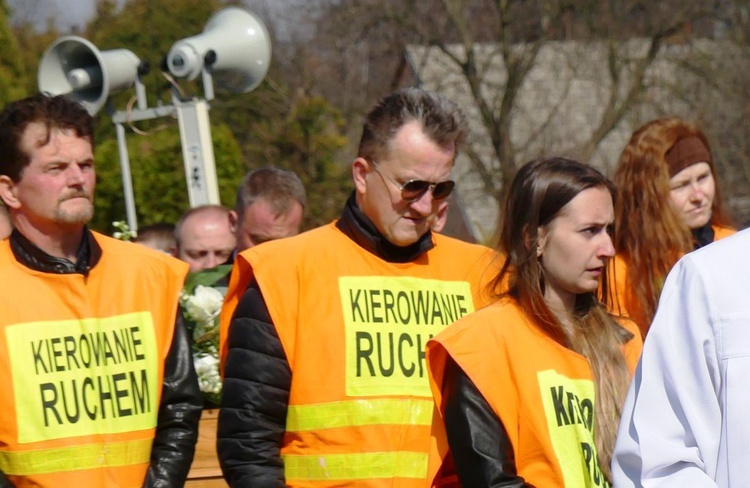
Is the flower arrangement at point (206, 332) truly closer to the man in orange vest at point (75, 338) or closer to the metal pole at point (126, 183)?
the man in orange vest at point (75, 338)

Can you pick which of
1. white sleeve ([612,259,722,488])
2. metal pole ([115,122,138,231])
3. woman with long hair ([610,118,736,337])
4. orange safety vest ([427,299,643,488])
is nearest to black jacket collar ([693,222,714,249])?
woman with long hair ([610,118,736,337])

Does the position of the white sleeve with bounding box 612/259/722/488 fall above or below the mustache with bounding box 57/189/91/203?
below

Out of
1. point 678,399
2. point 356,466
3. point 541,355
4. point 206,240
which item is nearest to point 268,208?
point 206,240

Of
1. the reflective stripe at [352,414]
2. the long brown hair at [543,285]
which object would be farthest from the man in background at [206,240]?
the long brown hair at [543,285]

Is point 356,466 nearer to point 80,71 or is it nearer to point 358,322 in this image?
point 358,322

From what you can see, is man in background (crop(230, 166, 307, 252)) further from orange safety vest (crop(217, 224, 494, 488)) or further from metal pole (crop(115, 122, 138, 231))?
metal pole (crop(115, 122, 138, 231))

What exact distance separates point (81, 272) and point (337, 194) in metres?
15.0

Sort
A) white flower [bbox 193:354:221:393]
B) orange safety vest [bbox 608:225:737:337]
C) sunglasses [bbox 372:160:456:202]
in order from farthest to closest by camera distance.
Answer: white flower [bbox 193:354:221:393] → orange safety vest [bbox 608:225:737:337] → sunglasses [bbox 372:160:456:202]

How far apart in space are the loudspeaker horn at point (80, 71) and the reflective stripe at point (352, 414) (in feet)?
16.0

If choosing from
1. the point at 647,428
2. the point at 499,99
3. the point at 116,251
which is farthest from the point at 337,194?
the point at 647,428

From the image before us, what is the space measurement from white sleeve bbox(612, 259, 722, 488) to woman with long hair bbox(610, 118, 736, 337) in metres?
2.49

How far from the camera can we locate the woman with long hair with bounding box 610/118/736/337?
491 cm

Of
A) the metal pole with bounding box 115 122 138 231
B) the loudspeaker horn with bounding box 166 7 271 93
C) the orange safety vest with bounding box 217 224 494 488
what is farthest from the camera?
the metal pole with bounding box 115 122 138 231

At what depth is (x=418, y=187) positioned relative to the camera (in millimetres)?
4082
